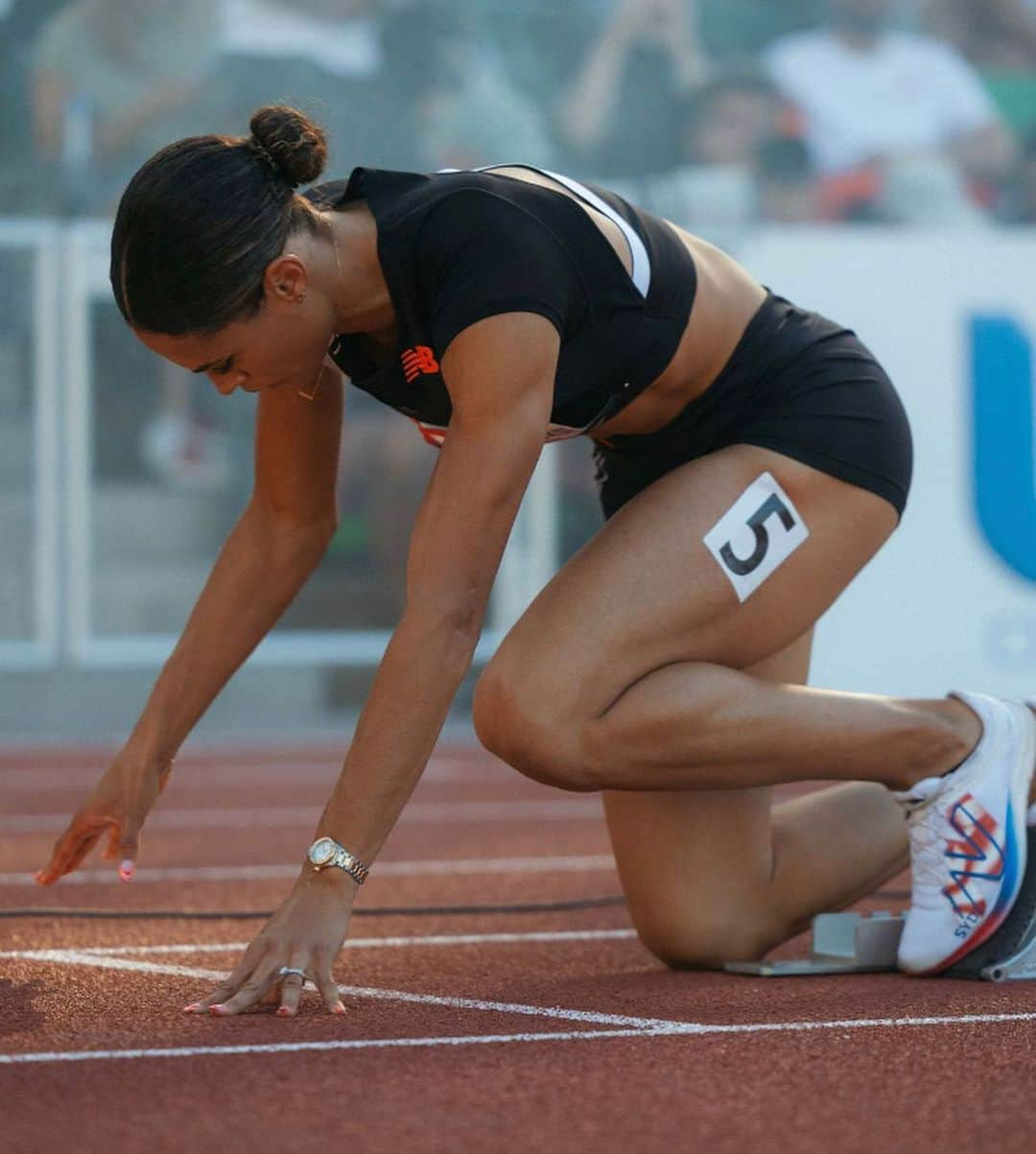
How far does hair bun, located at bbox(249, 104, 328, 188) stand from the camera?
2.65 meters

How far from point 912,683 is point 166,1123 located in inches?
320

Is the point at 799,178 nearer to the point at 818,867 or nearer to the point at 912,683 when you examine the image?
the point at 912,683

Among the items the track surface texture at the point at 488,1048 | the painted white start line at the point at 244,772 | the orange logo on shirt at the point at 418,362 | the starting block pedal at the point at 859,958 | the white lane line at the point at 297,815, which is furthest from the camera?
the painted white start line at the point at 244,772

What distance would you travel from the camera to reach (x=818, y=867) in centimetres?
341

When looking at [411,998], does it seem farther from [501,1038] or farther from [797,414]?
[797,414]

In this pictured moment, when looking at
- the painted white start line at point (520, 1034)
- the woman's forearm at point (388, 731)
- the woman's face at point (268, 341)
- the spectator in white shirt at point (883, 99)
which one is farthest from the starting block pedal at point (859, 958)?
the spectator in white shirt at point (883, 99)

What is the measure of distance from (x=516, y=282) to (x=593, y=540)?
2.12 feet

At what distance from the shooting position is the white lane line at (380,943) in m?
3.32

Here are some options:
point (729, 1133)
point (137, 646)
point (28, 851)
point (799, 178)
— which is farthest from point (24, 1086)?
point (799, 178)

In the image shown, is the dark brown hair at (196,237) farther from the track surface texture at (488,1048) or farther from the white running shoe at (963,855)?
the white running shoe at (963,855)

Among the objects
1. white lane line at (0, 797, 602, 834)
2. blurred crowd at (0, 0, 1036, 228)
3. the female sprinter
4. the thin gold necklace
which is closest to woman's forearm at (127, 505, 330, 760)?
the female sprinter

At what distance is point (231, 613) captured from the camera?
3.19m

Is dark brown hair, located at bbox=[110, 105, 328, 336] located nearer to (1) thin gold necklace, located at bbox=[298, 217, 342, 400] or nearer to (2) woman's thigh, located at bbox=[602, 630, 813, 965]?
(1) thin gold necklace, located at bbox=[298, 217, 342, 400]

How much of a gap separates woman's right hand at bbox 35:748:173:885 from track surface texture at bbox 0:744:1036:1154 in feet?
0.63
